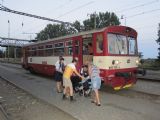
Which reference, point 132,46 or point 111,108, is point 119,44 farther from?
point 111,108

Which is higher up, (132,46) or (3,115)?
(132,46)

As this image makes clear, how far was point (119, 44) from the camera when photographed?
1527cm

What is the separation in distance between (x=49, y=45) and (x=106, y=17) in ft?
201

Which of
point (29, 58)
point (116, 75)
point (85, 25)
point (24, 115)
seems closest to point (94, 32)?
point (116, 75)

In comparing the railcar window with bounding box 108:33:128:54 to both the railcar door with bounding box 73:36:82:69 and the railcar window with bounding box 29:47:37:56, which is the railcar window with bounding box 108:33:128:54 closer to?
the railcar door with bounding box 73:36:82:69

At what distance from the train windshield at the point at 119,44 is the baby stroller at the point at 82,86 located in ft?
6.92

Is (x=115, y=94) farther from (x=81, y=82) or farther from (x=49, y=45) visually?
(x=49, y=45)

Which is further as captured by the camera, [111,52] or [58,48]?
[58,48]

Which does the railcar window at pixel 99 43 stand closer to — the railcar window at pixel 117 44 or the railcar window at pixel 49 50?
the railcar window at pixel 117 44

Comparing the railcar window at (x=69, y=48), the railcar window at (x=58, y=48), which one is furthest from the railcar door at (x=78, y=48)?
the railcar window at (x=58, y=48)

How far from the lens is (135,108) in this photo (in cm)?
1104

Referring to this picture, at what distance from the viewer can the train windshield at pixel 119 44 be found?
14.8 m

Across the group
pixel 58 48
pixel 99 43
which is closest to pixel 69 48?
pixel 58 48

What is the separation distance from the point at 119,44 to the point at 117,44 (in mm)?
145
